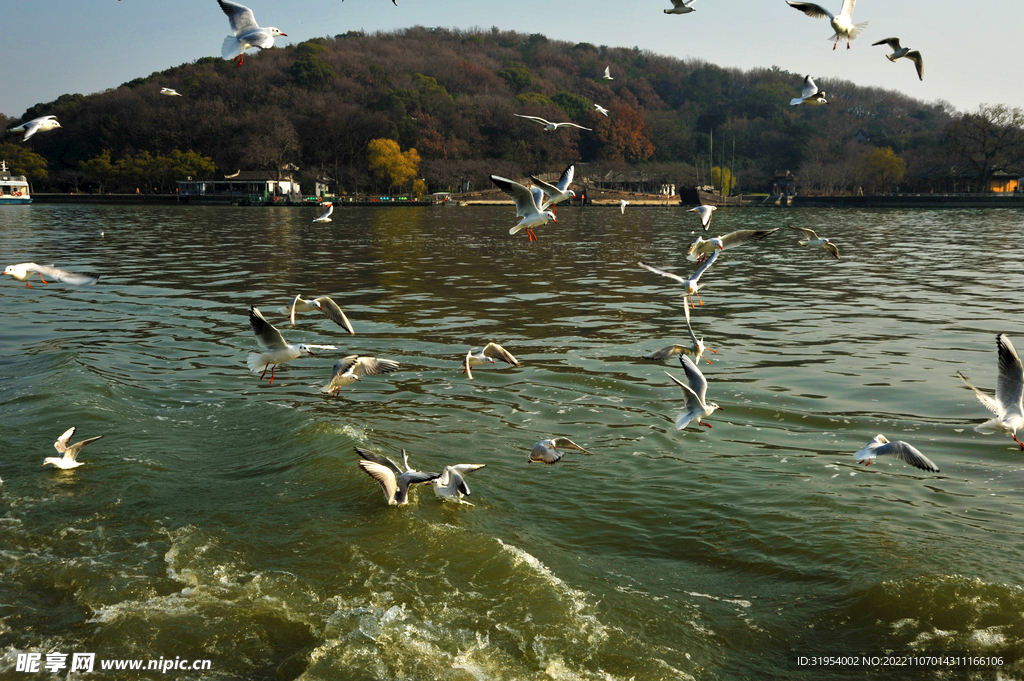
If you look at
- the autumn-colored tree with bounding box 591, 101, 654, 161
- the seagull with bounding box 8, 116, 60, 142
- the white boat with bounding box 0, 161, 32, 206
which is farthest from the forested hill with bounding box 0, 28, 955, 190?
the seagull with bounding box 8, 116, 60, 142

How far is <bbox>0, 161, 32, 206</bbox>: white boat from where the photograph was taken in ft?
341

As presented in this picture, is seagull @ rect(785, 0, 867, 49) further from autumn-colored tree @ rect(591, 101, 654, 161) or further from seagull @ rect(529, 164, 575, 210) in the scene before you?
autumn-colored tree @ rect(591, 101, 654, 161)

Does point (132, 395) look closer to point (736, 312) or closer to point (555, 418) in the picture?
point (555, 418)

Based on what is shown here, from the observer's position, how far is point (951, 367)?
12.8m

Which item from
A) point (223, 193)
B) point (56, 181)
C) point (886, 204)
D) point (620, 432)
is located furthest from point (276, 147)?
point (620, 432)

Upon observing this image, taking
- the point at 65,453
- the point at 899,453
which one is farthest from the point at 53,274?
the point at 899,453

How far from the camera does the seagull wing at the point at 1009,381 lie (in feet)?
21.1

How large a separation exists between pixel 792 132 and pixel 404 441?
166m

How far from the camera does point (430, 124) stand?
451ft

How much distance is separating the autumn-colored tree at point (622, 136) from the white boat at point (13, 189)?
329 ft

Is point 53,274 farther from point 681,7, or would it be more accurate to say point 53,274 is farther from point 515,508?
point 681,7

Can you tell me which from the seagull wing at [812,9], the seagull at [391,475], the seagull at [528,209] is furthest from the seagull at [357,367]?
the seagull wing at [812,9]

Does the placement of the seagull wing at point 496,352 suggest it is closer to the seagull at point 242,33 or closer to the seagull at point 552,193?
the seagull at point 552,193

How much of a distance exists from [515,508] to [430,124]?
137 m
